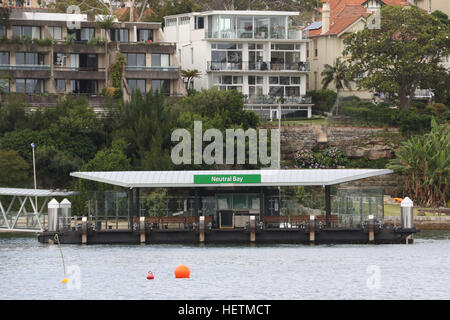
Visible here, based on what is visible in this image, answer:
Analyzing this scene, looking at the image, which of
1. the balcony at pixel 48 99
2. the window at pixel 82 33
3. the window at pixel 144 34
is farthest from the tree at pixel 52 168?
the window at pixel 144 34

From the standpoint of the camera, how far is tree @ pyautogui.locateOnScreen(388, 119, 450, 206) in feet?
368

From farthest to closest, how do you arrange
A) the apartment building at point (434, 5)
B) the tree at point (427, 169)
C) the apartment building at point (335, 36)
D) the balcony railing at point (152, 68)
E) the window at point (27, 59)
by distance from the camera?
1. the apartment building at point (434, 5)
2. the apartment building at point (335, 36)
3. the balcony railing at point (152, 68)
4. the window at point (27, 59)
5. the tree at point (427, 169)

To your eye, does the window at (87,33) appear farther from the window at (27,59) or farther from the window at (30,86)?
the window at (30,86)

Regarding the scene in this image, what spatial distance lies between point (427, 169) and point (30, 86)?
44487 mm

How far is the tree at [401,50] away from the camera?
12669cm

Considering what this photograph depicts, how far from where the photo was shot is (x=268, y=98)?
445 ft

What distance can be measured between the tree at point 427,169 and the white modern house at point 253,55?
2321 centimetres

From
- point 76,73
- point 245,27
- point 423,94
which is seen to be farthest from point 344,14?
point 76,73

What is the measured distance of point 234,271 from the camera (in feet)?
238

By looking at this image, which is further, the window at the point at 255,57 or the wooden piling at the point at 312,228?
the window at the point at 255,57

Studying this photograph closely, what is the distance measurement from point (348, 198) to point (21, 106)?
4337 centimetres

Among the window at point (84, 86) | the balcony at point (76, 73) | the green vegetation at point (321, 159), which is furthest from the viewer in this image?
the window at point (84, 86)

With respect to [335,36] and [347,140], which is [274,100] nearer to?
[347,140]

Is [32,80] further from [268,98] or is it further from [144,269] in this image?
[144,269]
